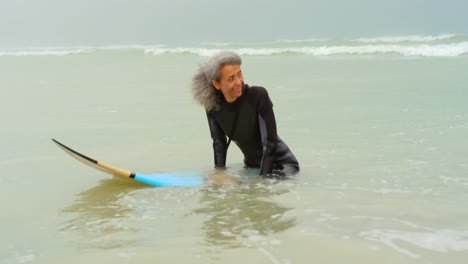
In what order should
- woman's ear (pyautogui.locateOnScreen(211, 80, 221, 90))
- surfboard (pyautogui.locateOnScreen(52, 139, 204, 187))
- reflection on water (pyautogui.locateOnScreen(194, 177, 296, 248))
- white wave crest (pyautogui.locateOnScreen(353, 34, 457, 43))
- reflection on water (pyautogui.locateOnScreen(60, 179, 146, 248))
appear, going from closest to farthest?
reflection on water (pyautogui.locateOnScreen(194, 177, 296, 248)), reflection on water (pyautogui.locateOnScreen(60, 179, 146, 248)), woman's ear (pyautogui.locateOnScreen(211, 80, 221, 90)), surfboard (pyautogui.locateOnScreen(52, 139, 204, 187)), white wave crest (pyautogui.locateOnScreen(353, 34, 457, 43))

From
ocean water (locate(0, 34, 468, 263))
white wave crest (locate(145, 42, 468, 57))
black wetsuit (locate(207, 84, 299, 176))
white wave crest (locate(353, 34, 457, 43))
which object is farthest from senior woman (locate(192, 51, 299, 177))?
white wave crest (locate(353, 34, 457, 43))

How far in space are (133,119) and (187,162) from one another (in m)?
2.82

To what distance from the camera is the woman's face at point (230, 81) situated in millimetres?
4082

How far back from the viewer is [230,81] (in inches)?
162

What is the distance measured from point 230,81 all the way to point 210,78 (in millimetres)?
169

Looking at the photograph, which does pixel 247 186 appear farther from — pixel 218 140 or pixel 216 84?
pixel 216 84

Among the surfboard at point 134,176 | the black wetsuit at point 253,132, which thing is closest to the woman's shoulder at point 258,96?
the black wetsuit at point 253,132

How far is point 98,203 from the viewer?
12.9 ft

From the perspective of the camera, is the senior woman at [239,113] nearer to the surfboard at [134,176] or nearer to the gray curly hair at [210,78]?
the gray curly hair at [210,78]

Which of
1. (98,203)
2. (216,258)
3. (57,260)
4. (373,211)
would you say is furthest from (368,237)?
(98,203)

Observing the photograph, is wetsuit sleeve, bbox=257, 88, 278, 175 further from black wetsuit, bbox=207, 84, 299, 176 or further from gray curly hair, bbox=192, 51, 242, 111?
gray curly hair, bbox=192, 51, 242, 111

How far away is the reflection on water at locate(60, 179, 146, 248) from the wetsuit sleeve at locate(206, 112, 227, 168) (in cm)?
65

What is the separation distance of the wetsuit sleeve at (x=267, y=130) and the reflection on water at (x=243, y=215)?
192 mm

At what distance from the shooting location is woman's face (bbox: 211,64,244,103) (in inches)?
161
